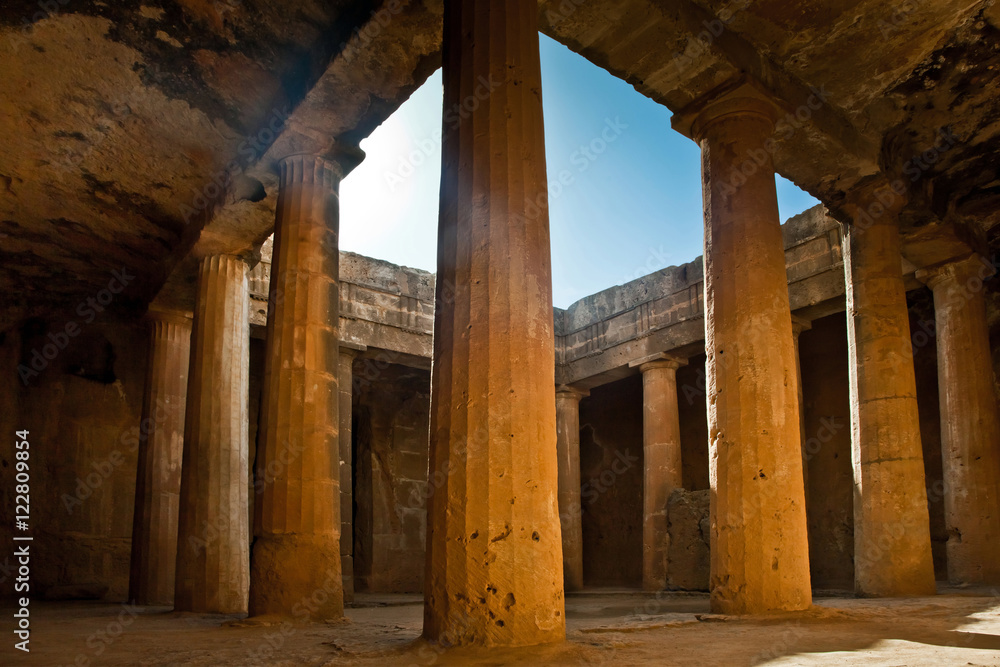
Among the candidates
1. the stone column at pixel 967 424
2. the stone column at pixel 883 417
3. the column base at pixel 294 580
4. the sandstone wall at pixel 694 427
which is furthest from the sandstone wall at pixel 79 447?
the stone column at pixel 967 424

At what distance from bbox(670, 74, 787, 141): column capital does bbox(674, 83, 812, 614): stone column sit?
0.04ft

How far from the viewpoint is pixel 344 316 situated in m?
15.8

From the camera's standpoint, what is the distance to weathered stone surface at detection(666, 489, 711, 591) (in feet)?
48.9

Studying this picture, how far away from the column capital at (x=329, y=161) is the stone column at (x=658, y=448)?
9249 millimetres

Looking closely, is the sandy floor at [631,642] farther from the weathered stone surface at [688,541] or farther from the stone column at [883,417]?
the weathered stone surface at [688,541]

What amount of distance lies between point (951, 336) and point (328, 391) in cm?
903

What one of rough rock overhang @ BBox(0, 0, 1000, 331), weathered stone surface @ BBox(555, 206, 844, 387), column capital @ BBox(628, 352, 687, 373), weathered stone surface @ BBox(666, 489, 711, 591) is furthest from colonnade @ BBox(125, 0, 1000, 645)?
column capital @ BBox(628, 352, 687, 373)

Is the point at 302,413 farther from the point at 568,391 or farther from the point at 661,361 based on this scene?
the point at 568,391

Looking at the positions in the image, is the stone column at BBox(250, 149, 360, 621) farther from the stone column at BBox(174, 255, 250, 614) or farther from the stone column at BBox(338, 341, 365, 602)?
the stone column at BBox(338, 341, 365, 602)

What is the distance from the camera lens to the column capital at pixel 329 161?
8727 mm

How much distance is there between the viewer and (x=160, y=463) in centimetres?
1230

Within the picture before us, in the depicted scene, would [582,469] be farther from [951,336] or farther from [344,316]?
[951,336]

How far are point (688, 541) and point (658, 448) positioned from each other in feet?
6.65

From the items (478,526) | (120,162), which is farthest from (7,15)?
(478,526)
